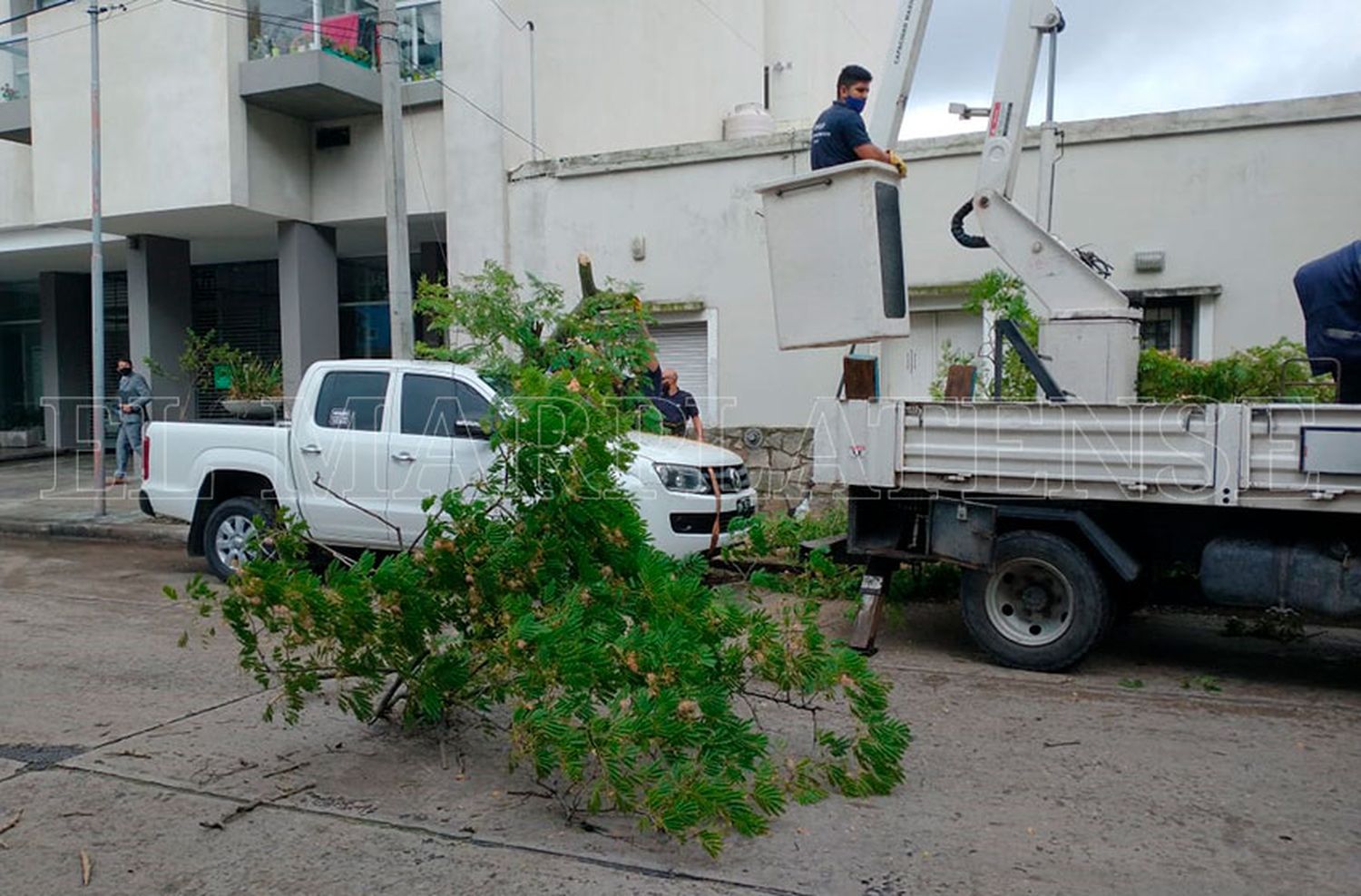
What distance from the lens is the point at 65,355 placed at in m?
22.5

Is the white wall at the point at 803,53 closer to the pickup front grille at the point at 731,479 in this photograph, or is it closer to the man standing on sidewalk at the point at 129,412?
the man standing on sidewalk at the point at 129,412

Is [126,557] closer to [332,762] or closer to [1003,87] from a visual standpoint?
[332,762]

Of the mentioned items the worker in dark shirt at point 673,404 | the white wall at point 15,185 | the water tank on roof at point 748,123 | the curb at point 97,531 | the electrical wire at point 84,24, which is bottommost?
the curb at point 97,531

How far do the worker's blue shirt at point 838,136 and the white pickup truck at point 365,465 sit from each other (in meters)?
2.64

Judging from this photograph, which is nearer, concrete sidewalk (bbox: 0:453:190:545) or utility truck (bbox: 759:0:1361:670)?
utility truck (bbox: 759:0:1361:670)

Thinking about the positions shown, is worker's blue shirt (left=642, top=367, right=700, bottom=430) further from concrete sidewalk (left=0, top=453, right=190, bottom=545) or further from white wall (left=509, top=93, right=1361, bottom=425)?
concrete sidewalk (left=0, top=453, right=190, bottom=545)

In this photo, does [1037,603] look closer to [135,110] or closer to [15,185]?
[135,110]

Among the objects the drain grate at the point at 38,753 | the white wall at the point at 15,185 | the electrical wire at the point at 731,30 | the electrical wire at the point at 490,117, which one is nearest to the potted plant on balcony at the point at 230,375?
the white wall at the point at 15,185

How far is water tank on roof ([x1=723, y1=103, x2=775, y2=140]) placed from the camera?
17922mm

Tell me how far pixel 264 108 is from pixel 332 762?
40.4 ft

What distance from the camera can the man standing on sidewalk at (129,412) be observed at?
Answer: 16.1 metres

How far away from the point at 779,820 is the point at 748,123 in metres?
14.9

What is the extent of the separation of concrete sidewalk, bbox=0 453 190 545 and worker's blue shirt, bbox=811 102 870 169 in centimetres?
901

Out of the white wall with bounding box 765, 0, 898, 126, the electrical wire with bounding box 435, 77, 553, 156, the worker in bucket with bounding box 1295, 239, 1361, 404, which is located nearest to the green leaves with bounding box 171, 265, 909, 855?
the worker in bucket with bounding box 1295, 239, 1361, 404
